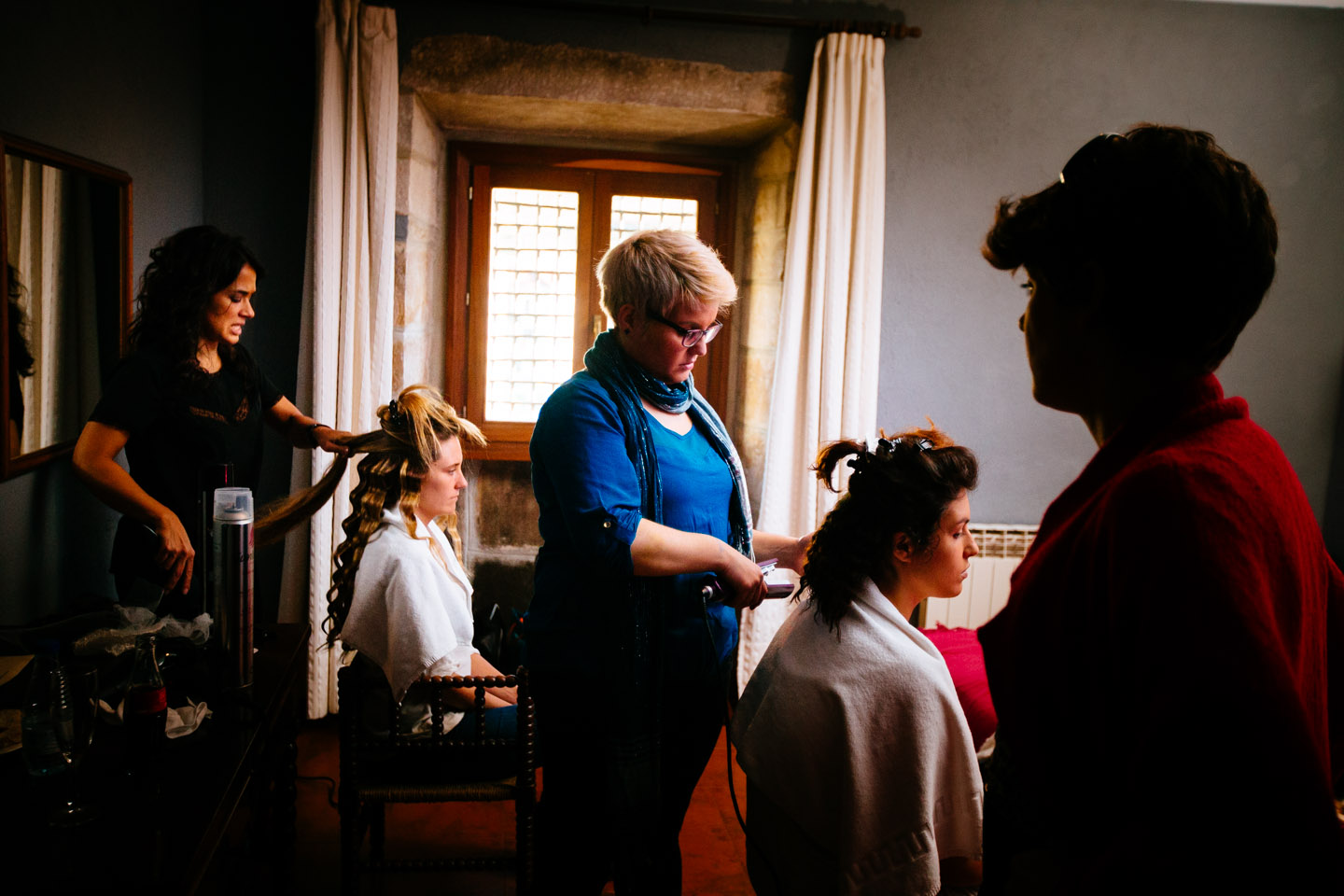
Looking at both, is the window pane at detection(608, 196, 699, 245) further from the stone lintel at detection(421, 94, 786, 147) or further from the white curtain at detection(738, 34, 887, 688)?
the white curtain at detection(738, 34, 887, 688)

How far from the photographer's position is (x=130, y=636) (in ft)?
5.02

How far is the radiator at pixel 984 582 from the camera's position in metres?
3.35

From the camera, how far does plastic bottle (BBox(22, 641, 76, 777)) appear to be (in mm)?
1185

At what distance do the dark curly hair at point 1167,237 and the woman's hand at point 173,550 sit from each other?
1.95 metres

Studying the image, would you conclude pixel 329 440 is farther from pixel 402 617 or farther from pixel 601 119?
pixel 601 119

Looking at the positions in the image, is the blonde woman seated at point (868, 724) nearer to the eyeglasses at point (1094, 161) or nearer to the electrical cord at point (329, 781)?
the eyeglasses at point (1094, 161)

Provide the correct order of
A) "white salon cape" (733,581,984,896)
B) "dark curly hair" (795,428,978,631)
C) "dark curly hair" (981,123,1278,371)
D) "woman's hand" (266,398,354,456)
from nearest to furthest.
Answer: "dark curly hair" (981,123,1278,371) → "white salon cape" (733,581,984,896) → "dark curly hair" (795,428,978,631) → "woman's hand" (266,398,354,456)

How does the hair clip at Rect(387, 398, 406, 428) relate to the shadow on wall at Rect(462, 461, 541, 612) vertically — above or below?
above

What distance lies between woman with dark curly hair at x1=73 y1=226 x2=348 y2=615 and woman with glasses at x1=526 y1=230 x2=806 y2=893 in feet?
3.39

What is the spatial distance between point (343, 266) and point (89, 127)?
2.89 ft

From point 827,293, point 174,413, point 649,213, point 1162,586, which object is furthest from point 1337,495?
point 174,413

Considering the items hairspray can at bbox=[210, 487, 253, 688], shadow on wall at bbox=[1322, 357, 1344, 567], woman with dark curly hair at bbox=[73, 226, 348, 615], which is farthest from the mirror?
shadow on wall at bbox=[1322, 357, 1344, 567]

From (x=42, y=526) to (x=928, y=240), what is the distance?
3.04 meters

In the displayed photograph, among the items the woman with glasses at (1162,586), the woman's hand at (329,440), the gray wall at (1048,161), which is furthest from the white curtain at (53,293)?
the gray wall at (1048,161)
